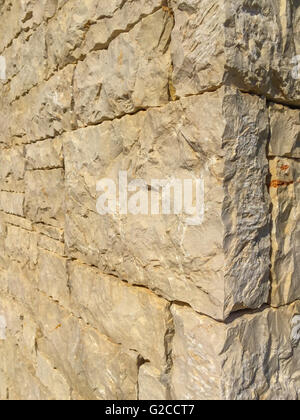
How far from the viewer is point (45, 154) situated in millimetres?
2145

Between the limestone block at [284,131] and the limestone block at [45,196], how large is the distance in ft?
4.00

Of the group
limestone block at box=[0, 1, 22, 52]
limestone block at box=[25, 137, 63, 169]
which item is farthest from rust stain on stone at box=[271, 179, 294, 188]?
limestone block at box=[0, 1, 22, 52]

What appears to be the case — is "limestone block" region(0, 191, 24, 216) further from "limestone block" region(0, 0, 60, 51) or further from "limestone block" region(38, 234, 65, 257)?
"limestone block" region(0, 0, 60, 51)

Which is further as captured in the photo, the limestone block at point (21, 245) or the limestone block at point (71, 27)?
the limestone block at point (21, 245)

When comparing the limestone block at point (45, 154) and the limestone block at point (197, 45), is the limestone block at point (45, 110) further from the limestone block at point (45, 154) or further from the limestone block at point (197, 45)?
the limestone block at point (197, 45)

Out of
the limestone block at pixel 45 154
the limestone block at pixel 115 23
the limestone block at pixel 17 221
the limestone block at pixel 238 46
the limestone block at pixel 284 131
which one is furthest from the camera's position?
the limestone block at pixel 17 221

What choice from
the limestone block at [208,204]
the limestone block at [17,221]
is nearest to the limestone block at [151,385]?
the limestone block at [208,204]

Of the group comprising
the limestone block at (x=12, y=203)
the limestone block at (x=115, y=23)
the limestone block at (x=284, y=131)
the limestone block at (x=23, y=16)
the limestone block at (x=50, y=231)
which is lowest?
the limestone block at (x=50, y=231)

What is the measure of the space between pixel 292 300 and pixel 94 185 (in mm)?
972

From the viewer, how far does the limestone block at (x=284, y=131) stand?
1.15 meters

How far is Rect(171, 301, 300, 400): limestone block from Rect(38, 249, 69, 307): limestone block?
925 millimetres

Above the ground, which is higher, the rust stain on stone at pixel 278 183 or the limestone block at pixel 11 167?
the limestone block at pixel 11 167

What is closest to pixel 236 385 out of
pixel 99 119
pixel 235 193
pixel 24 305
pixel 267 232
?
pixel 267 232

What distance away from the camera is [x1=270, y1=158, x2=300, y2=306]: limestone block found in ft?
3.82
